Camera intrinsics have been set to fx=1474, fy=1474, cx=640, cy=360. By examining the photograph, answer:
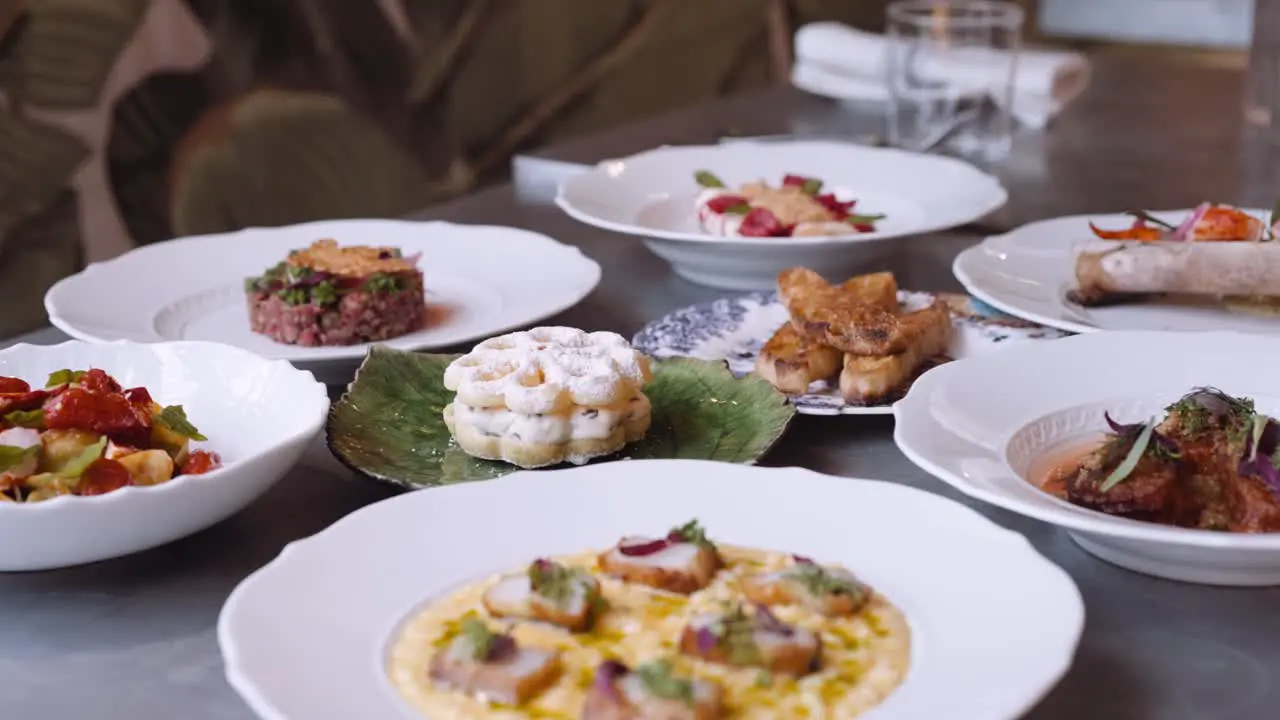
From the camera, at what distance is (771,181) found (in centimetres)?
224

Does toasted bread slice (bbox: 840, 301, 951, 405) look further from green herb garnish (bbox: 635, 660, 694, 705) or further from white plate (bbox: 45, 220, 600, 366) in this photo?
green herb garnish (bbox: 635, 660, 694, 705)

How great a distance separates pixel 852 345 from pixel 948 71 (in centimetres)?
144

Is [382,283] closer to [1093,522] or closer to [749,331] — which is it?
[749,331]

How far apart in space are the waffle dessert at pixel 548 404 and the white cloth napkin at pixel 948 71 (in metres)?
1.59

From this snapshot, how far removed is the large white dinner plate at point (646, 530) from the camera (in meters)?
0.81

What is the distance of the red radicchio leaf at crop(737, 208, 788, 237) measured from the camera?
1.79 m

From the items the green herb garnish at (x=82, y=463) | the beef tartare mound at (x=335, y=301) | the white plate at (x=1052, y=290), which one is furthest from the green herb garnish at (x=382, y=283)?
the white plate at (x=1052, y=290)

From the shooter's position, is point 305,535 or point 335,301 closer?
point 305,535

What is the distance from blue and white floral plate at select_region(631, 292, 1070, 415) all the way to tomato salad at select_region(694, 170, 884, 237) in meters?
0.19

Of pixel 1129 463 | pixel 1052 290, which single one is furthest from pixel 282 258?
pixel 1129 463

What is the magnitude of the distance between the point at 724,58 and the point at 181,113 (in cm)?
239

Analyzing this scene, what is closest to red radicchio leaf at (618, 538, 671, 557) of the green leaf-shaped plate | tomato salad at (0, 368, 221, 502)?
the green leaf-shaped plate

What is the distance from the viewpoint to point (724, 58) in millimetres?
5250

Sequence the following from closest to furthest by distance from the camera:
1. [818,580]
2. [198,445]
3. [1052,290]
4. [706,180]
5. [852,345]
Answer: [818,580] < [198,445] < [852,345] < [1052,290] < [706,180]
